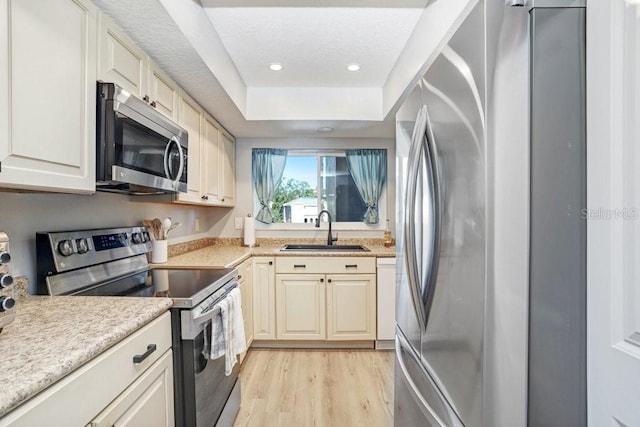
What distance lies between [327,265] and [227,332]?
4.49ft

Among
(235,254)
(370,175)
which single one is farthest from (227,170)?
(370,175)

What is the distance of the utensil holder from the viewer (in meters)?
2.04

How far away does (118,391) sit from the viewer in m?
0.85

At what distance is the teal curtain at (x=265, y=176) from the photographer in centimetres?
336

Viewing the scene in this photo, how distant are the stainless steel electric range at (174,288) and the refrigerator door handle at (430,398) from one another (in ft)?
2.72

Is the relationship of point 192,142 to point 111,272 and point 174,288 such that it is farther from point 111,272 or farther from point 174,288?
point 174,288

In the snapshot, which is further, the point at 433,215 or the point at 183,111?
the point at 183,111

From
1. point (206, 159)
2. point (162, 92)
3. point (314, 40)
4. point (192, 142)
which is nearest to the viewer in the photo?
point (162, 92)

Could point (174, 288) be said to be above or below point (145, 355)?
above

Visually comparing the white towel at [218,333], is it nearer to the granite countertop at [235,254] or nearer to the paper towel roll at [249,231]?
the granite countertop at [235,254]

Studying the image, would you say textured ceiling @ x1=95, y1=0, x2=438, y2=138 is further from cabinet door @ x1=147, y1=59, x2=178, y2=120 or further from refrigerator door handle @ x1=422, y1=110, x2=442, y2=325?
refrigerator door handle @ x1=422, y1=110, x2=442, y2=325

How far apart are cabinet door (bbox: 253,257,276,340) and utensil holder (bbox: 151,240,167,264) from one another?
866mm

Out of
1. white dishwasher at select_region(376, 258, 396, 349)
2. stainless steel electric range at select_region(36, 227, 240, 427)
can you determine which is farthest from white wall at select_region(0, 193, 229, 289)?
white dishwasher at select_region(376, 258, 396, 349)

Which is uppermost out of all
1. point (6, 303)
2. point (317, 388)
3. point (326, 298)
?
point (6, 303)
